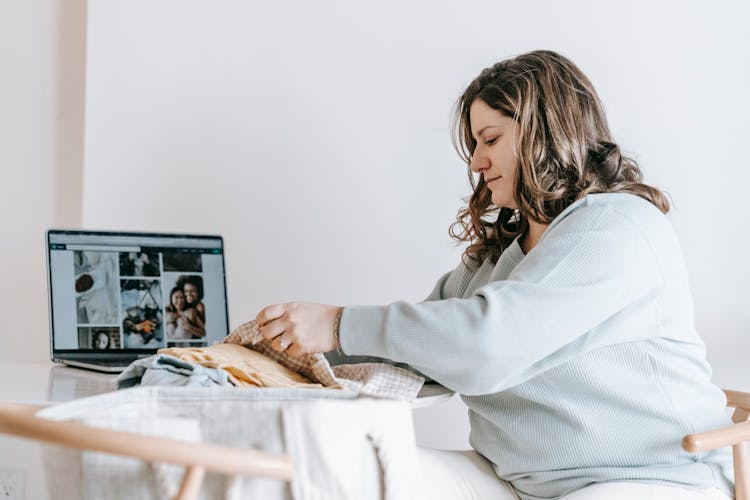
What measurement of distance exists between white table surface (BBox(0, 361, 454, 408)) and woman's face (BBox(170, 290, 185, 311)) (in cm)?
21

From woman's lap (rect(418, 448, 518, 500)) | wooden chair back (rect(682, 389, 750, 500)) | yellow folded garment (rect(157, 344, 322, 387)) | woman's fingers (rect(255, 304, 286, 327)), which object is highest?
woman's fingers (rect(255, 304, 286, 327))

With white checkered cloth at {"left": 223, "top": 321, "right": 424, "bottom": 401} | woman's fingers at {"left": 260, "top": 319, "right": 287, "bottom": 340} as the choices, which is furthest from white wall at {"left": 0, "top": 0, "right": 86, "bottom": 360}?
woman's fingers at {"left": 260, "top": 319, "right": 287, "bottom": 340}

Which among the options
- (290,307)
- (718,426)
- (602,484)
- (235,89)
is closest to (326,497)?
(290,307)

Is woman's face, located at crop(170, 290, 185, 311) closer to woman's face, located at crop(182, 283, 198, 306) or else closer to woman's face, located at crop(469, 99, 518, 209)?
woman's face, located at crop(182, 283, 198, 306)

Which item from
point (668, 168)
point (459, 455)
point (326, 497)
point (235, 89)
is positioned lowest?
point (459, 455)

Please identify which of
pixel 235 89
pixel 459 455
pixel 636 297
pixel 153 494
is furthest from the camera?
pixel 235 89

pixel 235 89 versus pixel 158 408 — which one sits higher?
pixel 235 89

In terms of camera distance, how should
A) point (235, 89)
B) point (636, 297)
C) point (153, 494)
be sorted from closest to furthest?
point (153, 494) → point (636, 297) → point (235, 89)

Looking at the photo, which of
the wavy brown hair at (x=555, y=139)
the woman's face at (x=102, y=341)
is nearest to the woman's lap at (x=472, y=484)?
the wavy brown hair at (x=555, y=139)

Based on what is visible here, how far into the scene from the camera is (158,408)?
0.83 m

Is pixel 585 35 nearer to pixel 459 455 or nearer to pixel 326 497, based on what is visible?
pixel 459 455

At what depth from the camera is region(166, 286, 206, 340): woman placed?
64.0 inches

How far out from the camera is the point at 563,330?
3.39 ft

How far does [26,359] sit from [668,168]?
1477mm
